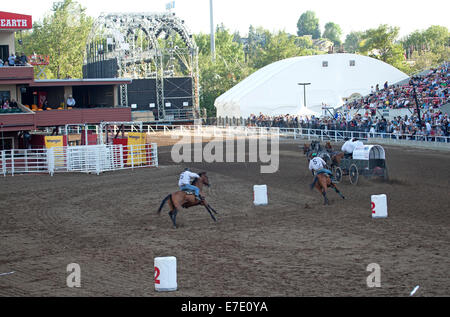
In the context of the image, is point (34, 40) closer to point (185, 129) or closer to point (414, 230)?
point (185, 129)

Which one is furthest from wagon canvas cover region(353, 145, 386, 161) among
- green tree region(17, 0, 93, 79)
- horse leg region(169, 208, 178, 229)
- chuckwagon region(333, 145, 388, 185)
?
green tree region(17, 0, 93, 79)

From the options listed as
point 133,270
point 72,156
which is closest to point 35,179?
point 72,156

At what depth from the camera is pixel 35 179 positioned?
28109 millimetres

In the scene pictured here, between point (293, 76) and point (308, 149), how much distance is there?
36.3 metres

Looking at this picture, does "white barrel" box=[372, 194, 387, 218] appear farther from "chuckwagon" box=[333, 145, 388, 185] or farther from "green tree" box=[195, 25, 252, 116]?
"green tree" box=[195, 25, 252, 116]

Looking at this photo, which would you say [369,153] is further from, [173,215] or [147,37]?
[147,37]

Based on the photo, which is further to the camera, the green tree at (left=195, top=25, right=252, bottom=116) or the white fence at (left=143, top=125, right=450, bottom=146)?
the green tree at (left=195, top=25, right=252, bottom=116)

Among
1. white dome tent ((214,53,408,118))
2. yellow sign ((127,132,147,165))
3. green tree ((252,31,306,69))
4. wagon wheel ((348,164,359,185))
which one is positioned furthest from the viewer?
green tree ((252,31,306,69))

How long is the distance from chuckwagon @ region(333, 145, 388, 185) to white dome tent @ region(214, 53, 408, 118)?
40.2m

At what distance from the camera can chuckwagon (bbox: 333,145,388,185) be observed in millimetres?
21703

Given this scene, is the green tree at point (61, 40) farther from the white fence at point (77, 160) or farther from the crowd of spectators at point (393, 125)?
the white fence at point (77, 160)

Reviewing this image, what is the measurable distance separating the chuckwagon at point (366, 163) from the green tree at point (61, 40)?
77099mm

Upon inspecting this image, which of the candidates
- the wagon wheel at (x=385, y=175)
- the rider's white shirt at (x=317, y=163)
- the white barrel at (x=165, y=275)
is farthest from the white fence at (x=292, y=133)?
the white barrel at (x=165, y=275)

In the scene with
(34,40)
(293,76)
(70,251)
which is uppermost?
(34,40)
